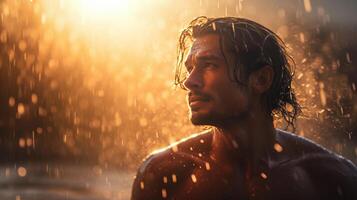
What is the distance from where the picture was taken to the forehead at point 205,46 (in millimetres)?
2725

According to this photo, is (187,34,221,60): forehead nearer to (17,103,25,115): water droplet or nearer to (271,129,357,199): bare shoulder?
(271,129,357,199): bare shoulder

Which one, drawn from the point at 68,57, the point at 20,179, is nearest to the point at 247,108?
the point at 20,179

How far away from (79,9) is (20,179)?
615cm

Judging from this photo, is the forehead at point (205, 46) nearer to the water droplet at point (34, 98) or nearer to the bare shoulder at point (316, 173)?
the bare shoulder at point (316, 173)

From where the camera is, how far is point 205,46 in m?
2.77

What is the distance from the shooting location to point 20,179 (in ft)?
42.0

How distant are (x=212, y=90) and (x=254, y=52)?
0.38m

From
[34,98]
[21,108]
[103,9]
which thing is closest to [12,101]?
[21,108]

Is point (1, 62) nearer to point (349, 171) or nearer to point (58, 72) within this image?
point (58, 72)

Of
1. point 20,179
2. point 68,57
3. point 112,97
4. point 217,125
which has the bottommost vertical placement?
point 20,179

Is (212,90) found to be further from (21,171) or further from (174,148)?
(21,171)

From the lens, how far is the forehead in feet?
8.94

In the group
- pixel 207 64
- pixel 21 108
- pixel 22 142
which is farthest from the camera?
pixel 22 142

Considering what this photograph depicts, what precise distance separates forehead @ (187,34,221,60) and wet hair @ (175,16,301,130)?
24 mm
